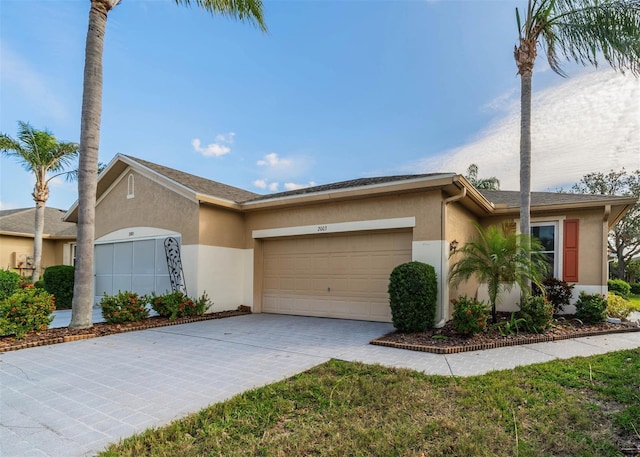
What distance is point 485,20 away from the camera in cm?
1000

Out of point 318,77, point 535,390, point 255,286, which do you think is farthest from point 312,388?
point 318,77

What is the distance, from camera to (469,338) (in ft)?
22.5

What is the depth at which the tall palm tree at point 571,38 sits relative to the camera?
304 inches

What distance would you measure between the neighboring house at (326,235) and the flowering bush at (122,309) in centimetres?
154

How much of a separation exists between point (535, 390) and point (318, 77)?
1247 cm

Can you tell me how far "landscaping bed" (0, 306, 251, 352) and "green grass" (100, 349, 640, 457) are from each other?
523 centimetres

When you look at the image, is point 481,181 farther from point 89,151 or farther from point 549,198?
point 89,151

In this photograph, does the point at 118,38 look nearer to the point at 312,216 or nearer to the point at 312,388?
the point at 312,216

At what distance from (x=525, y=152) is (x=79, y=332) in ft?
36.3

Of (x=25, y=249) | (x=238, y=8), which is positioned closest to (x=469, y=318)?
(x=238, y=8)

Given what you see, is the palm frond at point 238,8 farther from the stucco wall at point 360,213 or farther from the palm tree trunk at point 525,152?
the palm tree trunk at point 525,152

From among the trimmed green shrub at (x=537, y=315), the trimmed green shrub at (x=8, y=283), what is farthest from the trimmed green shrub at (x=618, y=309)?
the trimmed green shrub at (x=8, y=283)

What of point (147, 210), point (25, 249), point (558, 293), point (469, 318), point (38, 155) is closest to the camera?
point (469, 318)

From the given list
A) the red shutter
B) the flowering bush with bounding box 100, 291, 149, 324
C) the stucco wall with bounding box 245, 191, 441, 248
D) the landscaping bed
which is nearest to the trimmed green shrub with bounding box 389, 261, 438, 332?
the stucco wall with bounding box 245, 191, 441, 248
